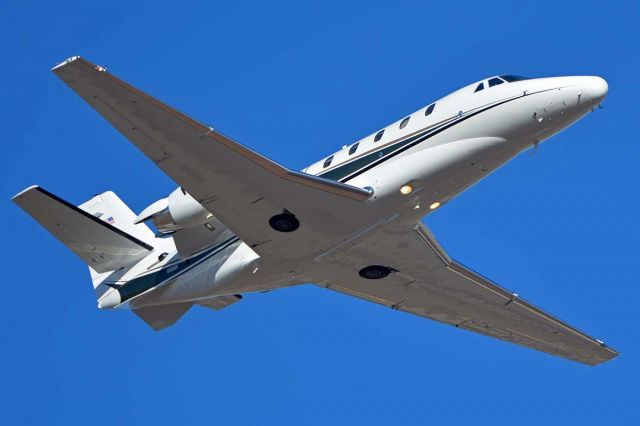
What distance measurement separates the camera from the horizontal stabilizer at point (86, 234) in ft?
103

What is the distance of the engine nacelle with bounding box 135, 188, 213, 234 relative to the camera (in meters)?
28.6

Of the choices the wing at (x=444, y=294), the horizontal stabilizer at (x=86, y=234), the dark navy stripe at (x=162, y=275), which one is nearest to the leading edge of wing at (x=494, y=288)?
the wing at (x=444, y=294)

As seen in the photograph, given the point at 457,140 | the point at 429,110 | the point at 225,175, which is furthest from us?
the point at 429,110

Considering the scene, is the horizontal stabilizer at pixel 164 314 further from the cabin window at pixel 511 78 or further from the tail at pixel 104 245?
the cabin window at pixel 511 78

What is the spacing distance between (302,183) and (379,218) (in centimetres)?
219

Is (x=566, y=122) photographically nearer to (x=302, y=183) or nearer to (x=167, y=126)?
(x=302, y=183)

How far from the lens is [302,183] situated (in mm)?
27000

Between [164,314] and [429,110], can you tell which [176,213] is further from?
[429,110]

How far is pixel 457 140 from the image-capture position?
89.9 ft

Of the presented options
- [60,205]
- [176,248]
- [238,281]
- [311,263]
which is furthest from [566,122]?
[60,205]

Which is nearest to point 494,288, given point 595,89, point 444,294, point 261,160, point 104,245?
point 444,294

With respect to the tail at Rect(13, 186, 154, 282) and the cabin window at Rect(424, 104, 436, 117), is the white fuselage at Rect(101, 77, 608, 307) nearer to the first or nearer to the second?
the cabin window at Rect(424, 104, 436, 117)

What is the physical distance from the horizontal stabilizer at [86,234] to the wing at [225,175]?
5.57m

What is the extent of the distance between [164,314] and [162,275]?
1.49 meters
